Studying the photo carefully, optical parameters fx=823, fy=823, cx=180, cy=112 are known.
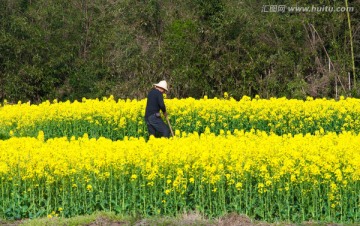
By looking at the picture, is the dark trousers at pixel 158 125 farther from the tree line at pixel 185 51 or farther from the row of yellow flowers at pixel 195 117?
the tree line at pixel 185 51

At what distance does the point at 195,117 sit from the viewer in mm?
21438

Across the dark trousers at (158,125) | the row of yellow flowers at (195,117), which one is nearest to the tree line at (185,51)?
the row of yellow flowers at (195,117)

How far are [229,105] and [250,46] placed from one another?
28.9 feet

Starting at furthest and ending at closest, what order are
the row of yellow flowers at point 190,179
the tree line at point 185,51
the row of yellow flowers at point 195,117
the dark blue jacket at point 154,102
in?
1. the tree line at point 185,51
2. the row of yellow flowers at point 195,117
3. the dark blue jacket at point 154,102
4. the row of yellow flowers at point 190,179

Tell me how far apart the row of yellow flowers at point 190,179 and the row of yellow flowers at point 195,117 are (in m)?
8.23

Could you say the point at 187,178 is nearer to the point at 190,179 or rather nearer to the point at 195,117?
the point at 190,179

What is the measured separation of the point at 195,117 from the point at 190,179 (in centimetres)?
973

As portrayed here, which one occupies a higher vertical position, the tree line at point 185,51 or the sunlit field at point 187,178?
the tree line at point 185,51

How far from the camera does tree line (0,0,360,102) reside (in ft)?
94.7

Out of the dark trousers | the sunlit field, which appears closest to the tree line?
the dark trousers

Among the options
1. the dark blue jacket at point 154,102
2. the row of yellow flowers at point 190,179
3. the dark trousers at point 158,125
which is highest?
the dark blue jacket at point 154,102

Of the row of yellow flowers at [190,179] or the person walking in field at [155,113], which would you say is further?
the person walking in field at [155,113]

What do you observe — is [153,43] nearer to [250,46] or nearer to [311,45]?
[250,46]

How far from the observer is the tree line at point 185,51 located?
2886cm
